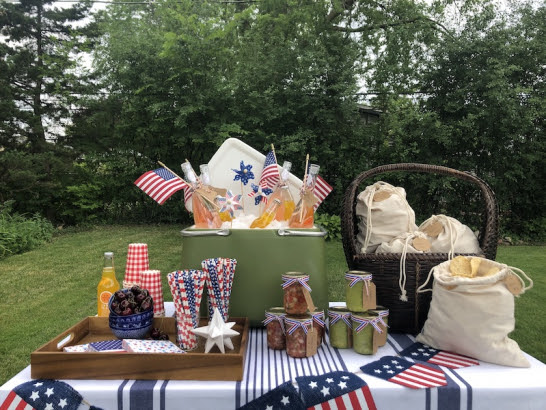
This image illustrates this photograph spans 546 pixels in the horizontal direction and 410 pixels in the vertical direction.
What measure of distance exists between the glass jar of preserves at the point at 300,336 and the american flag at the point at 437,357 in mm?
247

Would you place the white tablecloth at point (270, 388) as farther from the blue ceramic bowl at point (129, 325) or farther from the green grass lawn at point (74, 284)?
the green grass lawn at point (74, 284)

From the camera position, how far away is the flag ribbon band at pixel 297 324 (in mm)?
1029

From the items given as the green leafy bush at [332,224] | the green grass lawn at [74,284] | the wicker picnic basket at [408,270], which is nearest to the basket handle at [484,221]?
the wicker picnic basket at [408,270]

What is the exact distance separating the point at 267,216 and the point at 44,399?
2.55 feet

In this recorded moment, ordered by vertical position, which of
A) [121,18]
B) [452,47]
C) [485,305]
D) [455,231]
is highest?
[121,18]

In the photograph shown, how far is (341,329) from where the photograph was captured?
1111 millimetres

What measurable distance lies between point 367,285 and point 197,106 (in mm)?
5579

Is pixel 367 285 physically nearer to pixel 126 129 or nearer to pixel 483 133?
pixel 483 133

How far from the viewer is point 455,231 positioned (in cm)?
128

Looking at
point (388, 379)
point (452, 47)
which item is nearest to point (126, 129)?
point (452, 47)

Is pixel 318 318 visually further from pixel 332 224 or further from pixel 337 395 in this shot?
pixel 332 224

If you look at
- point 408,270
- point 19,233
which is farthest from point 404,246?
point 19,233

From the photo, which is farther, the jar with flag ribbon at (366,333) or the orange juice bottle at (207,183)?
the orange juice bottle at (207,183)

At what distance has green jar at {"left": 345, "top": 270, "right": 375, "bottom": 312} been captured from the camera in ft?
3.59
